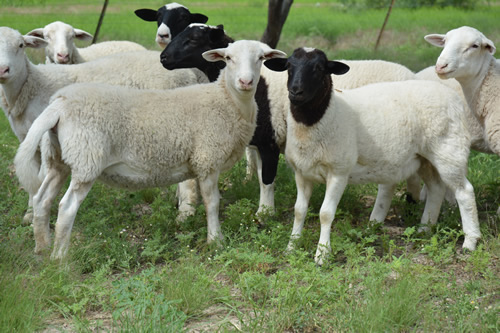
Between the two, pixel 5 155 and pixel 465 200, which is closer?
pixel 465 200

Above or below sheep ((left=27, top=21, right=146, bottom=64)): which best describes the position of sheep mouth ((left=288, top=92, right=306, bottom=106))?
above

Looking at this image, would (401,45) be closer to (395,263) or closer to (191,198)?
(191,198)

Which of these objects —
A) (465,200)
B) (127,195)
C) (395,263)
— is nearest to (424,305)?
(395,263)

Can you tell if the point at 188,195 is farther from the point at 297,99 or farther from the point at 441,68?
the point at 441,68

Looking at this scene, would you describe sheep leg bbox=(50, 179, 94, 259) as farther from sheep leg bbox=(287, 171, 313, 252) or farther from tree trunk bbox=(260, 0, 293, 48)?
tree trunk bbox=(260, 0, 293, 48)

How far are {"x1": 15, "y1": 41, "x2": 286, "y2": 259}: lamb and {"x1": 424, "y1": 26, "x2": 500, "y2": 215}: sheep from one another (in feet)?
5.27

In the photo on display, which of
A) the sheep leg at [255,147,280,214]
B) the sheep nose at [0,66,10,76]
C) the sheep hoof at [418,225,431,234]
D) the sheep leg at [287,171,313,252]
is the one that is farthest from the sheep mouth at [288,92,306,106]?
the sheep nose at [0,66,10,76]

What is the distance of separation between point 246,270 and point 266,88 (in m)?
2.23

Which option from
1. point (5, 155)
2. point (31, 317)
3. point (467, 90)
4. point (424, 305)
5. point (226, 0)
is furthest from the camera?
point (226, 0)

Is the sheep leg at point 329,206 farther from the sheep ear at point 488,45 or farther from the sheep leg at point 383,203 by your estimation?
the sheep ear at point 488,45

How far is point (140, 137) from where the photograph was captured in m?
4.95

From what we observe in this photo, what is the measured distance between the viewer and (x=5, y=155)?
7.47 metres

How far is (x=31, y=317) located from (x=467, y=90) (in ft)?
14.1

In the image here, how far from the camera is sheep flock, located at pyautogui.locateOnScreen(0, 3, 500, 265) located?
15.7ft
